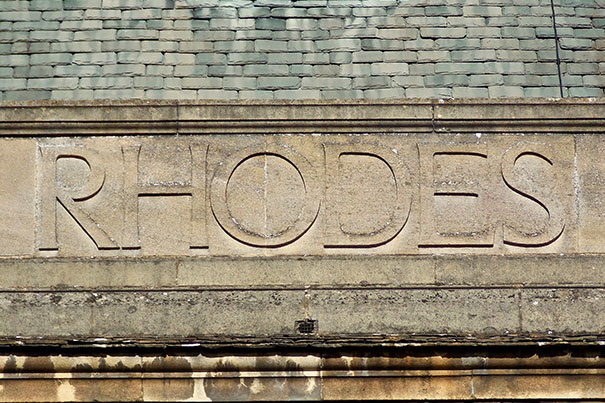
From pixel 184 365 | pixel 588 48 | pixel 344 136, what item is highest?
pixel 588 48

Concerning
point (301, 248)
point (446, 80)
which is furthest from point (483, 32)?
point (301, 248)

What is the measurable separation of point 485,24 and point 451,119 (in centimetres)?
157

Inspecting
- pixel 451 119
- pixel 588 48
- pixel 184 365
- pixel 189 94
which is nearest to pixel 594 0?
pixel 588 48

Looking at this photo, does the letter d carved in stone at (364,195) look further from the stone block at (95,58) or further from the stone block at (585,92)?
the stone block at (95,58)

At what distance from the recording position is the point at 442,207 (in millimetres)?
11180

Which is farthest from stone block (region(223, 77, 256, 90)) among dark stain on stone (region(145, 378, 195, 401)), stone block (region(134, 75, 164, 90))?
dark stain on stone (region(145, 378, 195, 401))

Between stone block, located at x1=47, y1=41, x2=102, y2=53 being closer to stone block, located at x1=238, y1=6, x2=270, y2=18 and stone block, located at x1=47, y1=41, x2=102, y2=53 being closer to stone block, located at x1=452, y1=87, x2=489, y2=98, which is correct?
stone block, located at x1=238, y1=6, x2=270, y2=18

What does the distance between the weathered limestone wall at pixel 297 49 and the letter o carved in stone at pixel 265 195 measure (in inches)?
35.0

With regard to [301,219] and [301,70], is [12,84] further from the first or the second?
[301,219]

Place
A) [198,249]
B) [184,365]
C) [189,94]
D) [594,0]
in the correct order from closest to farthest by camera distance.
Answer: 1. [184,365]
2. [198,249]
3. [189,94]
4. [594,0]

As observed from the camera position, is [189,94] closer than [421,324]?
No

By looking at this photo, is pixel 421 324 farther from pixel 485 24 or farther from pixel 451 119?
pixel 485 24

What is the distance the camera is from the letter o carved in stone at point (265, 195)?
11086 millimetres

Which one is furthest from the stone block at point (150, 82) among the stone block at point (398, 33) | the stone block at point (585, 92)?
the stone block at point (585, 92)
